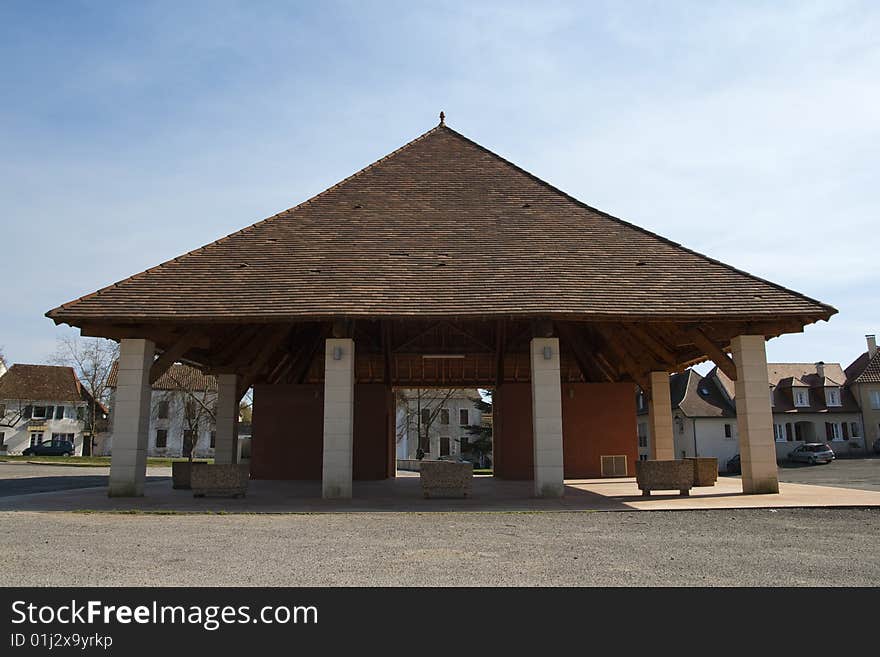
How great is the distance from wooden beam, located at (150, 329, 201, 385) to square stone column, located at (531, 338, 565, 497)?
24.4 ft

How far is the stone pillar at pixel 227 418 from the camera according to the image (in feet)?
63.4

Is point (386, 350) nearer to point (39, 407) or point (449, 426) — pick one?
point (449, 426)

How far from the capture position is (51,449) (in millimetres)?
51125

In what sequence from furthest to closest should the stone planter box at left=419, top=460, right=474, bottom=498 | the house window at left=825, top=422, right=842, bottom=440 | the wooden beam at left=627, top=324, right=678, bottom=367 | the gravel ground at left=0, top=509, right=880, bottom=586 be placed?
the house window at left=825, top=422, right=842, bottom=440
the wooden beam at left=627, top=324, right=678, bottom=367
the stone planter box at left=419, top=460, right=474, bottom=498
the gravel ground at left=0, top=509, right=880, bottom=586

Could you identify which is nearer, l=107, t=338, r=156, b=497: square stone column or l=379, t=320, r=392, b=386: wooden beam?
l=107, t=338, r=156, b=497: square stone column

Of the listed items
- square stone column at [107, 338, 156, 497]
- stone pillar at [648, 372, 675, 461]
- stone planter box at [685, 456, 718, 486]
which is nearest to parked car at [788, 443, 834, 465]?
stone pillar at [648, 372, 675, 461]

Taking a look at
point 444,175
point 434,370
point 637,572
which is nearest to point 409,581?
point 637,572

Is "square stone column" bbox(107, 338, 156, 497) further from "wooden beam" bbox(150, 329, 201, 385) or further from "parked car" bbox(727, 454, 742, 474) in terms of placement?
"parked car" bbox(727, 454, 742, 474)

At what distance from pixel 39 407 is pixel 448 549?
59.7 m

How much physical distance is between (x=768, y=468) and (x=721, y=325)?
3.12 m

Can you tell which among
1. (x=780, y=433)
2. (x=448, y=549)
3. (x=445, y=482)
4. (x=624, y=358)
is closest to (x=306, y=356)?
(x=445, y=482)

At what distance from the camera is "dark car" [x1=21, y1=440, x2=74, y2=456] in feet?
167
